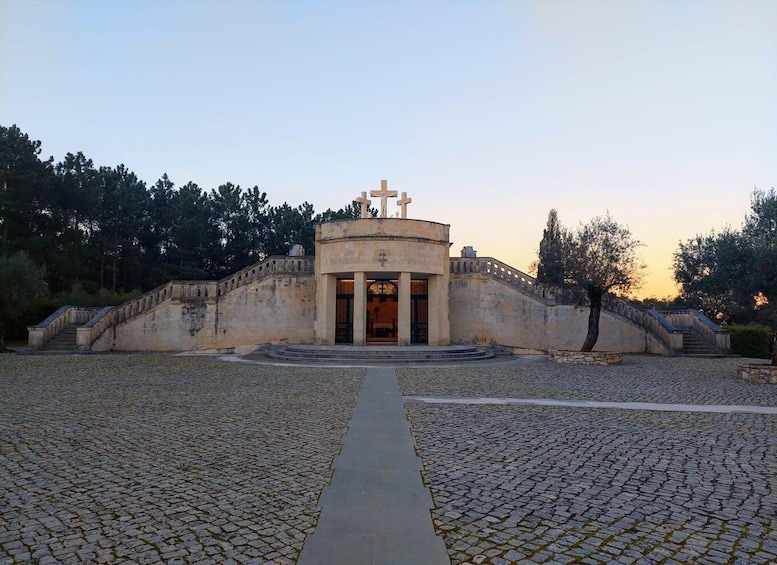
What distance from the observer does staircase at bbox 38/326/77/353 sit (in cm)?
2442

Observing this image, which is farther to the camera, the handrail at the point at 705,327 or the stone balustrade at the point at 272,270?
the stone balustrade at the point at 272,270

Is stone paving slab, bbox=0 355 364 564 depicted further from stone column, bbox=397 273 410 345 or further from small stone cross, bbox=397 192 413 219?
small stone cross, bbox=397 192 413 219

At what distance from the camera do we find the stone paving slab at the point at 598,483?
13.1 ft

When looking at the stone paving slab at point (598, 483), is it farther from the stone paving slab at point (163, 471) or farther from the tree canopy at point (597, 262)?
the tree canopy at point (597, 262)

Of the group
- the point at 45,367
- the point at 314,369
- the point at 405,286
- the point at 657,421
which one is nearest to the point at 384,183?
the point at 405,286

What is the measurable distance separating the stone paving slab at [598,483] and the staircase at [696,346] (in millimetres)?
15413

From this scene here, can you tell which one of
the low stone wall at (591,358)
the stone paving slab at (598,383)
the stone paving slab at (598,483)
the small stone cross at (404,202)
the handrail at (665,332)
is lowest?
the stone paving slab at (598,383)

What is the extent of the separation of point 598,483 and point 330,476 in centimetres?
322

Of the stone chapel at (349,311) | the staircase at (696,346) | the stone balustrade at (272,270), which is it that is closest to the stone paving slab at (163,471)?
the stone chapel at (349,311)

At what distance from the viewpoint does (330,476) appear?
574cm

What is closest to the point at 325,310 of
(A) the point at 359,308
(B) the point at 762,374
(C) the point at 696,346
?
(A) the point at 359,308

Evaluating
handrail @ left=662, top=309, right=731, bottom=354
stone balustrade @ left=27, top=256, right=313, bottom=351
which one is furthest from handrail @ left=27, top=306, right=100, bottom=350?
handrail @ left=662, top=309, right=731, bottom=354

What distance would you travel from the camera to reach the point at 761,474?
19.6ft

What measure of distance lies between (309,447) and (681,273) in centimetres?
3885
